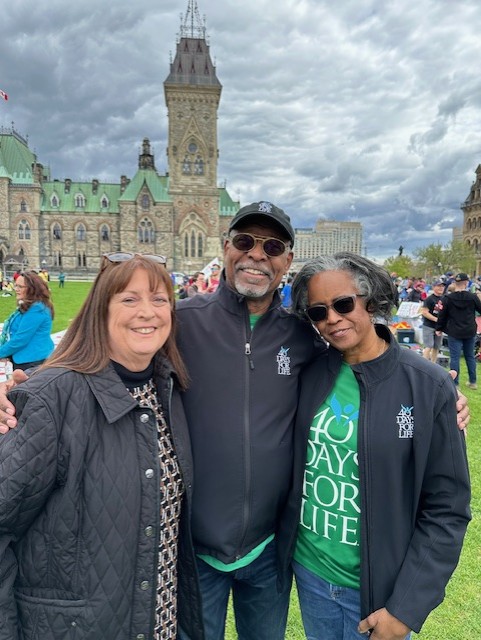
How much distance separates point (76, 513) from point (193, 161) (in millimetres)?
53729

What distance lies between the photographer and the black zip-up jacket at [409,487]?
1604 millimetres

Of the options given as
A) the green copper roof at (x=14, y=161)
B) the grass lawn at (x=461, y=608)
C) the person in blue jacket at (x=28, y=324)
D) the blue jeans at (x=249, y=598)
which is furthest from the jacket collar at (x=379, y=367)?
the green copper roof at (x=14, y=161)

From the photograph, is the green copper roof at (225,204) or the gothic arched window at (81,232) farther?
the green copper roof at (225,204)

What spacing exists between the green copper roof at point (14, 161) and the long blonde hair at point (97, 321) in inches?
2296

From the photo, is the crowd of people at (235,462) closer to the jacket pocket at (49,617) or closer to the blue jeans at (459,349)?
the jacket pocket at (49,617)

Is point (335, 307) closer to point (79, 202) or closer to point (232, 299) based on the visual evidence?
point (232, 299)

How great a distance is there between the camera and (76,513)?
4.54 feet

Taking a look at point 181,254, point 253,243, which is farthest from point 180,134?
point 253,243

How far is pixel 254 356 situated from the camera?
1.94 m

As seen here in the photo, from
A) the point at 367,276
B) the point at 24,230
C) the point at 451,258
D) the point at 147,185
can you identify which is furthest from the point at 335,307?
the point at 24,230

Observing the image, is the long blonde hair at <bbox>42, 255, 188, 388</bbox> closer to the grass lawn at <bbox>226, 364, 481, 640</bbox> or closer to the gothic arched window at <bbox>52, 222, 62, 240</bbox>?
the grass lawn at <bbox>226, 364, 481, 640</bbox>

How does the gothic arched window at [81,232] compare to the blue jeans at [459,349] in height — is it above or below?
above

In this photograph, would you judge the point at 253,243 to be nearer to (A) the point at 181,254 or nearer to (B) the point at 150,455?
(B) the point at 150,455

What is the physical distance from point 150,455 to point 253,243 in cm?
113
